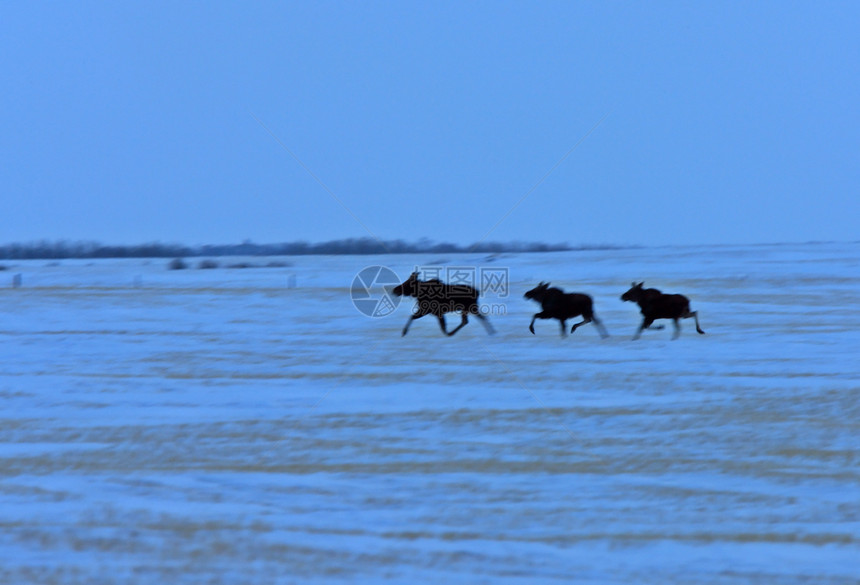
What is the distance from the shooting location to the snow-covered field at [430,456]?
421 centimetres

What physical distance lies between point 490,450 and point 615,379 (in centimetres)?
252

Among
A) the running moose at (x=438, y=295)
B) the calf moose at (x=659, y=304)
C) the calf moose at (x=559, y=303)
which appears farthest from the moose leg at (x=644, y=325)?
the running moose at (x=438, y=295)

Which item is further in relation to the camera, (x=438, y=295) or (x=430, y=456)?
(x=438, y=295)

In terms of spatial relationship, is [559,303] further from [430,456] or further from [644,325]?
[430,456]

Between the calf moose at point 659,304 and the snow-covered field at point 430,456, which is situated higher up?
the calf moose at point 659,304
